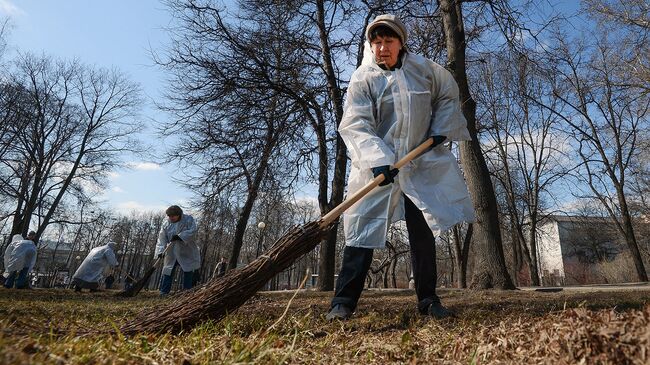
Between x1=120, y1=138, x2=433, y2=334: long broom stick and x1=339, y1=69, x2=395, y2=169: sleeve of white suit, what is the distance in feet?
0.45

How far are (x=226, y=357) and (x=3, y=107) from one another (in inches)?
719

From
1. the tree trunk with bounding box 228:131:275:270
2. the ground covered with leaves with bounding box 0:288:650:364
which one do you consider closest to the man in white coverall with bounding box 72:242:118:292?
the tree trunk with bounding box 228:131:275:270

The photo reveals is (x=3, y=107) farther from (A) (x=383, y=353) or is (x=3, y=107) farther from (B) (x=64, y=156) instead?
(A) (x=383, y=353)

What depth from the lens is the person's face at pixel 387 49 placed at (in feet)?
10.5

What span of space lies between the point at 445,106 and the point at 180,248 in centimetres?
647

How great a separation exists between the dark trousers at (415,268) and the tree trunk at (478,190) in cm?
268

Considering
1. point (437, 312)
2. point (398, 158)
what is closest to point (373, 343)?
point (437, 312)

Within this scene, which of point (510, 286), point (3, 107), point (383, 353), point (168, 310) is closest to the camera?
point (383, 353)

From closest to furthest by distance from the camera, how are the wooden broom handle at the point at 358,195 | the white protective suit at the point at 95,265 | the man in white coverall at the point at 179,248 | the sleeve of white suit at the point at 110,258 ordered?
the wooden broom handle at the point at 358,195 → the man in white coverall at the point at 179,248 → the white protective suit at the point at 95,265 → the sleeve of white suit at the point at 110,258

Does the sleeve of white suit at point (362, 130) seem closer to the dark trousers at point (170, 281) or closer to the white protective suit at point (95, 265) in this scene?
the dark trousers at point (170, 281)

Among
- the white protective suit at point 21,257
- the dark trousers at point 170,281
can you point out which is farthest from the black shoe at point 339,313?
the white protective suit at point 21,257

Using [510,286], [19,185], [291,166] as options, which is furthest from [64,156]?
[510,286]

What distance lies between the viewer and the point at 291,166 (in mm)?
9336

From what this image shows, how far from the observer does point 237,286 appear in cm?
271
